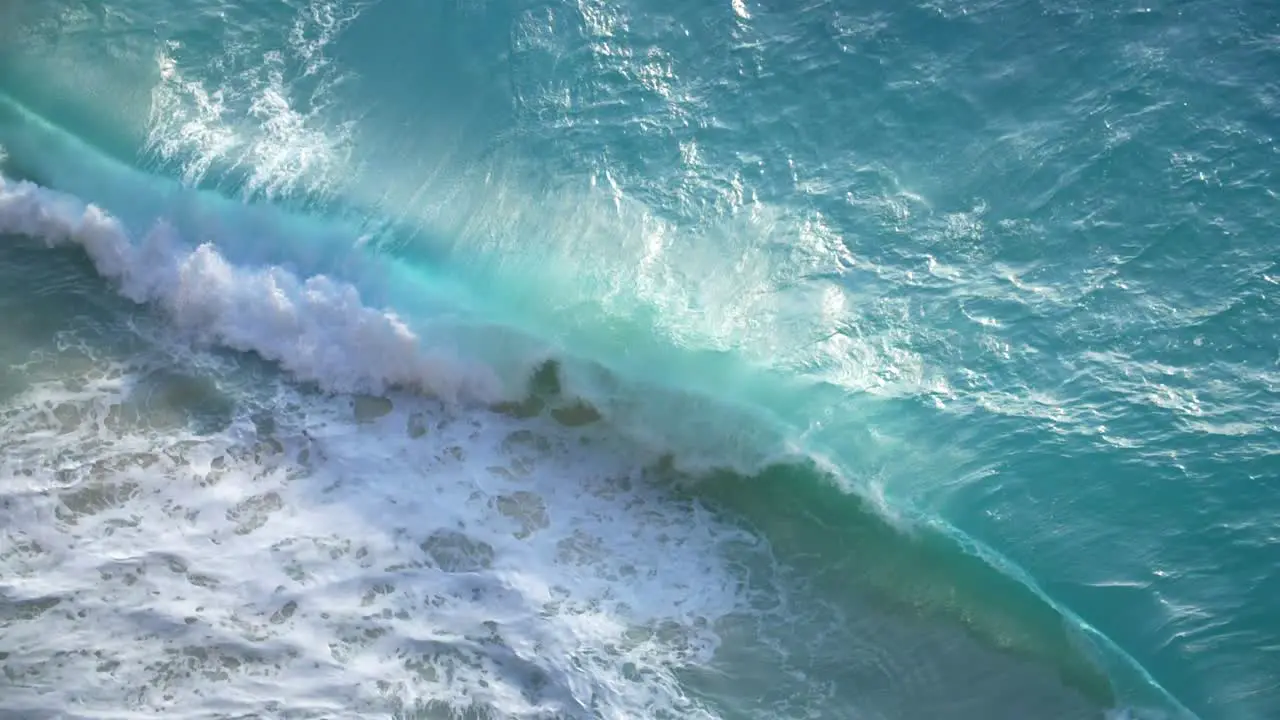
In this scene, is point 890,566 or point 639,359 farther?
point 639,359

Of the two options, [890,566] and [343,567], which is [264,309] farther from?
[890,566]

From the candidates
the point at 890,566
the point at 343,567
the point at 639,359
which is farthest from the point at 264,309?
the point at 890,566

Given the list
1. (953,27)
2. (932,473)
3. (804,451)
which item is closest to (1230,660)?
(932,473)

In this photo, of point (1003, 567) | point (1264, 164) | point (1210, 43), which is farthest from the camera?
point (1210, 43)

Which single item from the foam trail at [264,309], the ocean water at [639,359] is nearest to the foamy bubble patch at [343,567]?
the ocean water at [639,359]

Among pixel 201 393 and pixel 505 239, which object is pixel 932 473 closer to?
pixel 505 239

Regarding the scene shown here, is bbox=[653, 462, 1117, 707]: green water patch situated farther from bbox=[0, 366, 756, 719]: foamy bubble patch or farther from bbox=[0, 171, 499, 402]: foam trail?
bbox=[0, 171, 499, 402]: foam trail

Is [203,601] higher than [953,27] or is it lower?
lower
